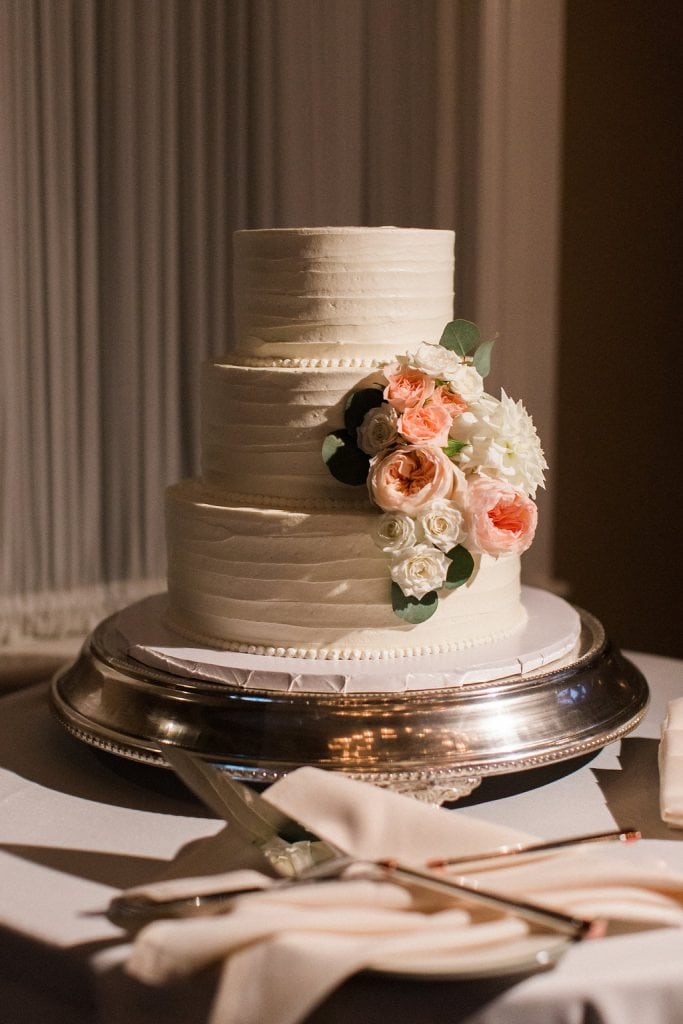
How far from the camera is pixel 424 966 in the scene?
3.52ft

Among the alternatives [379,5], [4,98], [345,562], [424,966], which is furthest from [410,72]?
[424,966]

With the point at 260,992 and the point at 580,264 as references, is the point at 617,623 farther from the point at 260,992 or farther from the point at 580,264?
the point at 260,992

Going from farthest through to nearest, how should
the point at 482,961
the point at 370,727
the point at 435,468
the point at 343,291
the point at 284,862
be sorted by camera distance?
the point at 343,291 < the point at 435,468 < the point at 370,727 < the point at 284,862 < the point at 482,961

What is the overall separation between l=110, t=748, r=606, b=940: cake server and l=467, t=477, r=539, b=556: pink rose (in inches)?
18.2

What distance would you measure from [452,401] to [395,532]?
20cm

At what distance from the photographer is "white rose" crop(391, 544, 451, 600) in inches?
64.7

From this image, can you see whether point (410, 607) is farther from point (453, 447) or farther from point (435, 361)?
point (435, 361)

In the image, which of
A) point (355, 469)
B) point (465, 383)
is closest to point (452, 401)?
point (465, 383)

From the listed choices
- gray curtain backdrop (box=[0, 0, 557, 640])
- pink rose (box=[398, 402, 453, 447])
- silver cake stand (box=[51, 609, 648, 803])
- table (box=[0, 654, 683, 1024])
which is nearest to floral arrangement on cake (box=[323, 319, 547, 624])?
pink rose (box=[398, 402, 453, 447])

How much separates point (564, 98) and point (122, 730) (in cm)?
254

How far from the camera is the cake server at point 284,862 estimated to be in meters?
1.10

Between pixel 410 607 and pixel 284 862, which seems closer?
pixel 284 862

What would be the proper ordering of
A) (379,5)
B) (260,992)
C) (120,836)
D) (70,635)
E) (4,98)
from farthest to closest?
1. (379,5)
2. (70,635)
3. (4,98)
4. (120,836)
5. (260,992)

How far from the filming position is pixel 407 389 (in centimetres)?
164
